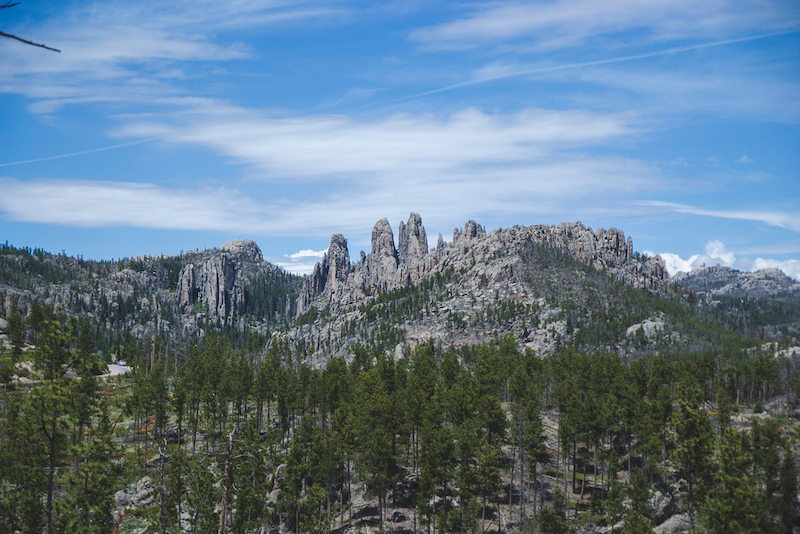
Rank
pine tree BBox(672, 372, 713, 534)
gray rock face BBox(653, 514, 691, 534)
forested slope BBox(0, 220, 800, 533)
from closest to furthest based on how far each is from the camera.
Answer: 1. forested slope BBox(0, 220, 800, 533)
2. pine tree BBox(672, 372, 713, 534)
3. gray rock face BBox(653, 514, 691, 534)

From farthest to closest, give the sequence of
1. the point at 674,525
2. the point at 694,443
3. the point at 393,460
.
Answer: the point at 393,460, the point at 674,525, the point at 694,443

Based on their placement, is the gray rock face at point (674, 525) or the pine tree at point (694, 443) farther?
the gray rock face at point (674, 525)

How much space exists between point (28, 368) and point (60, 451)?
12952cm

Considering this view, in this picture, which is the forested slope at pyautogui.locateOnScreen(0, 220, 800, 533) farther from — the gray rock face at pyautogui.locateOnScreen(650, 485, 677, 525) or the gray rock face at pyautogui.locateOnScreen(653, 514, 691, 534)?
the gray rock face at pyautogui.locateOnScreen(653, 514, 691, 534)

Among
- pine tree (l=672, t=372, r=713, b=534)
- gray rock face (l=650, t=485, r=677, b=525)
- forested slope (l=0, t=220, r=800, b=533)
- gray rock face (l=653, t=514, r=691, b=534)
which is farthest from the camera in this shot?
gray rock face (l=650, t=485, r=677, b=525)

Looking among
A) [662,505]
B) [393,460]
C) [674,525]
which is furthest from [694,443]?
[393,460]

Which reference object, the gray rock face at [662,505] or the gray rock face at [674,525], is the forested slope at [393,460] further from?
the gray rock face at [674,525]

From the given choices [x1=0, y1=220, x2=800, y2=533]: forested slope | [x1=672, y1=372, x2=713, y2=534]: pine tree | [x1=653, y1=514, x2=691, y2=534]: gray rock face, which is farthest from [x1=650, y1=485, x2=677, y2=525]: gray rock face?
[x1=672, y1=372, x2=713, y2=534]: pine tree

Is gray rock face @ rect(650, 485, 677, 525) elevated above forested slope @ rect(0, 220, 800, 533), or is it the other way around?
forested slope @ rect(0, 220, 800, 533)

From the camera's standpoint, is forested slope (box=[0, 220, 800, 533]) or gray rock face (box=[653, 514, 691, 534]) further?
gray rock face (box=[653, 514, 691, 534])

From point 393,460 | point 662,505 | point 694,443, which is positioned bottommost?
point 662,505

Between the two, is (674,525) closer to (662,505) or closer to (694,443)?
(662,505)

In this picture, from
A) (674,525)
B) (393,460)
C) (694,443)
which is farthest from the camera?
(393,460)

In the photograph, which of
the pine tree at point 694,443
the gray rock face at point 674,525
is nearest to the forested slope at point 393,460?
the pine tree at point 694,443
